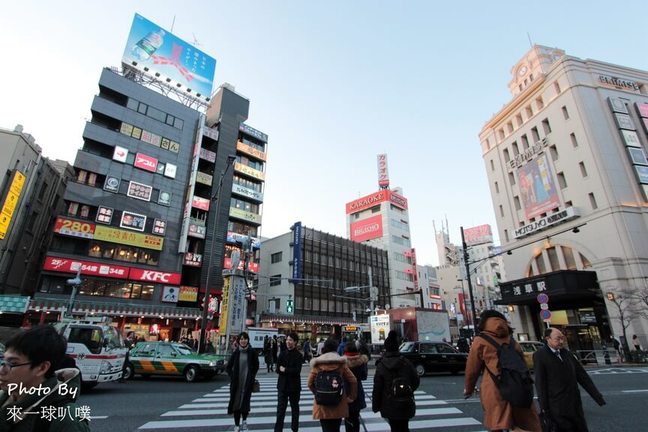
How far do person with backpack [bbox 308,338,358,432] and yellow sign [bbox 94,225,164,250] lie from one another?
116ft

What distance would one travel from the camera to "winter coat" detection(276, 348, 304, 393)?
257 inches

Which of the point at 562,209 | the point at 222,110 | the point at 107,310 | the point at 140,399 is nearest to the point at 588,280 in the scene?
the point at 562,209

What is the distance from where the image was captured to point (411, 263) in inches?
2741

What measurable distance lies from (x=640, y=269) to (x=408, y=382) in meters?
29.4

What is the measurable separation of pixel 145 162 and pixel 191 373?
29636 mm

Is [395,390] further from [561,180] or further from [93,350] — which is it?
[561,180]

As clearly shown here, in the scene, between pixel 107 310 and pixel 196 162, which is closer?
pixel 107 310

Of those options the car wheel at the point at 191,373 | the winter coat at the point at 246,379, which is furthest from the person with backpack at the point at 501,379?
the car wheel at the point at 191,373

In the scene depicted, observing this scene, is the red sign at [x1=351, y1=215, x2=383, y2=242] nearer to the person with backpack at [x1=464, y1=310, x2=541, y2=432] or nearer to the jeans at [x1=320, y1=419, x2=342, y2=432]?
the jeans at [x1=320, y1=419, x2=342, y2=432]

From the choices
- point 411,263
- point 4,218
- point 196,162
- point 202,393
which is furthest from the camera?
point 411,263

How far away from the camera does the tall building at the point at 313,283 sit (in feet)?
156

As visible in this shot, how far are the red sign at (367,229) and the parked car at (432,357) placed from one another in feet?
171

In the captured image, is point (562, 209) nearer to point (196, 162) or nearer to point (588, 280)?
point (588, 280)

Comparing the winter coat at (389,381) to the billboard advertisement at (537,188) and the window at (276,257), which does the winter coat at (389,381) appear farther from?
the window at (276,257)
